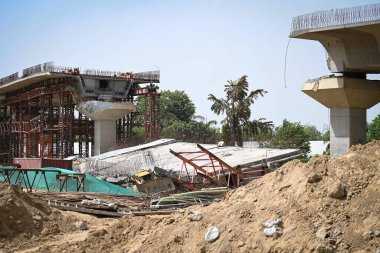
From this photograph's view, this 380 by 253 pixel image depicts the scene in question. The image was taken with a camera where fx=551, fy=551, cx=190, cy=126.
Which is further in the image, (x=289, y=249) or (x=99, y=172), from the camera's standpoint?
(x=99, y=172)

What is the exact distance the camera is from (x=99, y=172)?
38.5 meters

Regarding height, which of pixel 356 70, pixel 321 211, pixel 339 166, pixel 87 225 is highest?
pixel 356 70

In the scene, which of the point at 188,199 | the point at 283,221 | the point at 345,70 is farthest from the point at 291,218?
the point at 345,70

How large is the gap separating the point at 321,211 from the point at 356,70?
25.4 m

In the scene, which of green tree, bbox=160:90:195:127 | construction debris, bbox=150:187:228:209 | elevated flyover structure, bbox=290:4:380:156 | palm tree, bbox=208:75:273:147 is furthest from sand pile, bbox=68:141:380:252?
green tree, bbox=160:90:195:127

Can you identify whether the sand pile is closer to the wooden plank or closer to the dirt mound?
the dirt mound

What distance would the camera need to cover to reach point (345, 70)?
3500 centimetres

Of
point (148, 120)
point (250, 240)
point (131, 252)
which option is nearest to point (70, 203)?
point (131, 252)

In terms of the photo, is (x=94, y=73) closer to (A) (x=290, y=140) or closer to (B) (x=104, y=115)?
(B) (x=104, y=115)

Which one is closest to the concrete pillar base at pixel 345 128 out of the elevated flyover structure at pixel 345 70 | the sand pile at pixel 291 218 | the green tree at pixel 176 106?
the elevated flyover structure at pixel 345 70

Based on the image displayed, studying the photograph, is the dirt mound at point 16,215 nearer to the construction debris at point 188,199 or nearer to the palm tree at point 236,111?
the construction debris at point 188,199

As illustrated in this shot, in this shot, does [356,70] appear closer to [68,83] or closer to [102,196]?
[102,196]

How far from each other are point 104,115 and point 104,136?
265cm

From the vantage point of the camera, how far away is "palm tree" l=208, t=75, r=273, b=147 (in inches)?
2064
